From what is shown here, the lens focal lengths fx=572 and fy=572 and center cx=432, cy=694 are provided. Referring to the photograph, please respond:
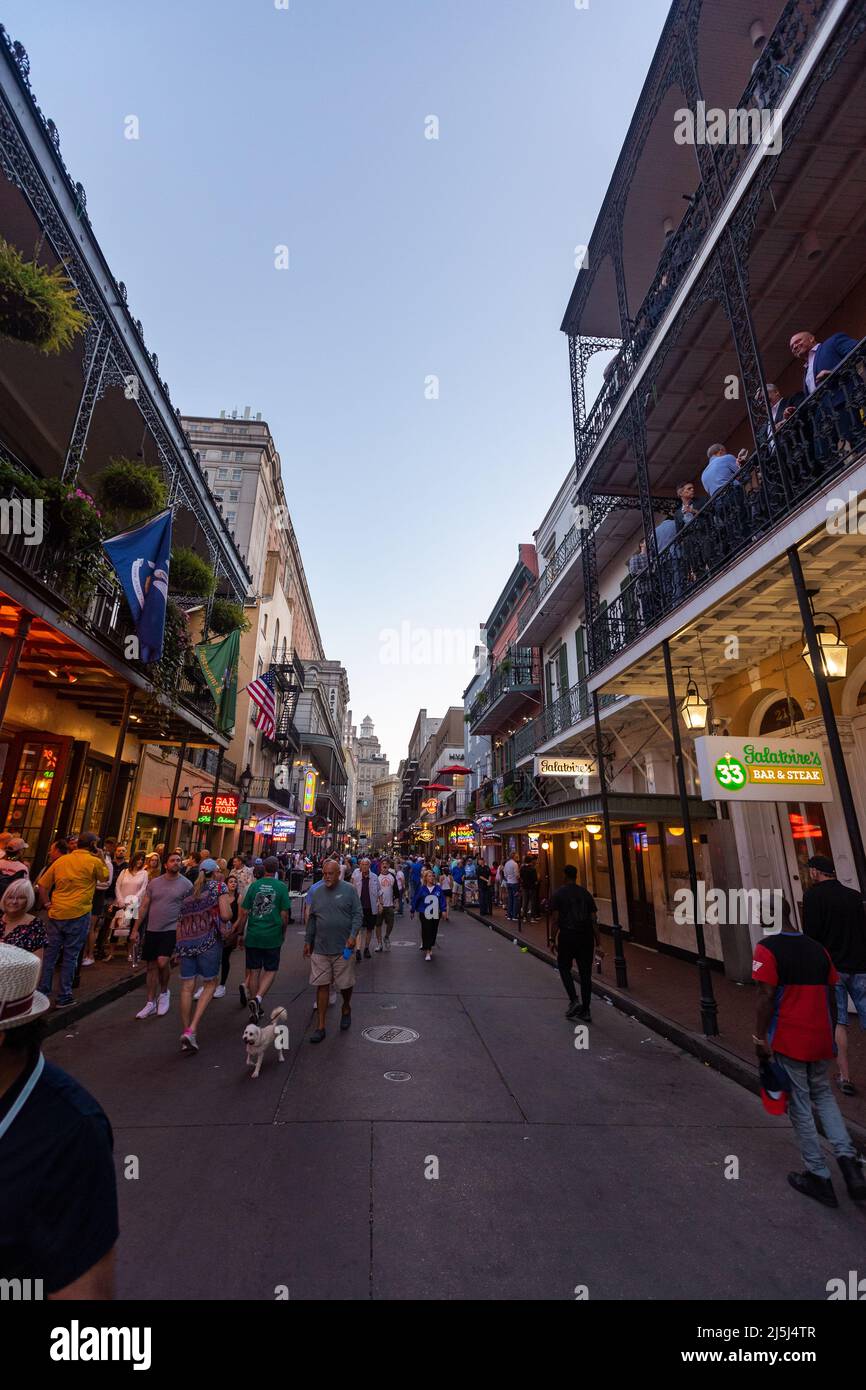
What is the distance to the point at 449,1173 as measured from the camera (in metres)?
4.05

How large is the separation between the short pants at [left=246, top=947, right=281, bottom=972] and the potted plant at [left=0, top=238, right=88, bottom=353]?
7.93 metres

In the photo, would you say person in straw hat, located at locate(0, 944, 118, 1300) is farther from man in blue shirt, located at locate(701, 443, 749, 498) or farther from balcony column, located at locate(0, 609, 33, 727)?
man in blue shirt, located at locate(701, 443, 749, 498)

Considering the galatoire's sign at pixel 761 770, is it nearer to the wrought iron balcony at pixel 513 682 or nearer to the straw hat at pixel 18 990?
the straw hat at pixel 18 990

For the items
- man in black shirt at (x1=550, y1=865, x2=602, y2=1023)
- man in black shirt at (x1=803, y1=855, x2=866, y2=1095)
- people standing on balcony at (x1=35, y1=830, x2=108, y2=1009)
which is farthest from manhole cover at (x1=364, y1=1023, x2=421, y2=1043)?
man in black shirt at (x1=803, y1=855, x2=866, y2=1095)

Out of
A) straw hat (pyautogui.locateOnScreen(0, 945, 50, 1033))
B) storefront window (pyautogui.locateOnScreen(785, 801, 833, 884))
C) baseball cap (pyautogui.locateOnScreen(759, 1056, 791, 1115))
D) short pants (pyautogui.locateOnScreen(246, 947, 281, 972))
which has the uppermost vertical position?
storefront window (pyautogui.locateOnScreen(785, 801, 833, 884))

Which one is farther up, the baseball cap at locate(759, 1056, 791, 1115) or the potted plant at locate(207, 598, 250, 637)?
the potted plant at locate(207, 598, 250, 637)

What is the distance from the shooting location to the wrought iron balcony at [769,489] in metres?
5.43

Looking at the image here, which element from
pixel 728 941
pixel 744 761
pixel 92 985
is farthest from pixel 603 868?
pixel 92 985

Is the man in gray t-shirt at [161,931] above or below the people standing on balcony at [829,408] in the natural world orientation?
below

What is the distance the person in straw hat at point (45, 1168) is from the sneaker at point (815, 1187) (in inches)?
181

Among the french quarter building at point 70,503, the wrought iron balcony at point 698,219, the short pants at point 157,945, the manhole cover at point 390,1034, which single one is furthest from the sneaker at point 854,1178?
the wrought iron balcony at point 698,219

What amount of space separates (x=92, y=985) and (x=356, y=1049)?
16.0 ft

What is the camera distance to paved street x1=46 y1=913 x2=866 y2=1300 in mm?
3055

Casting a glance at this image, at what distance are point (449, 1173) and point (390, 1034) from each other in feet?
10.9
